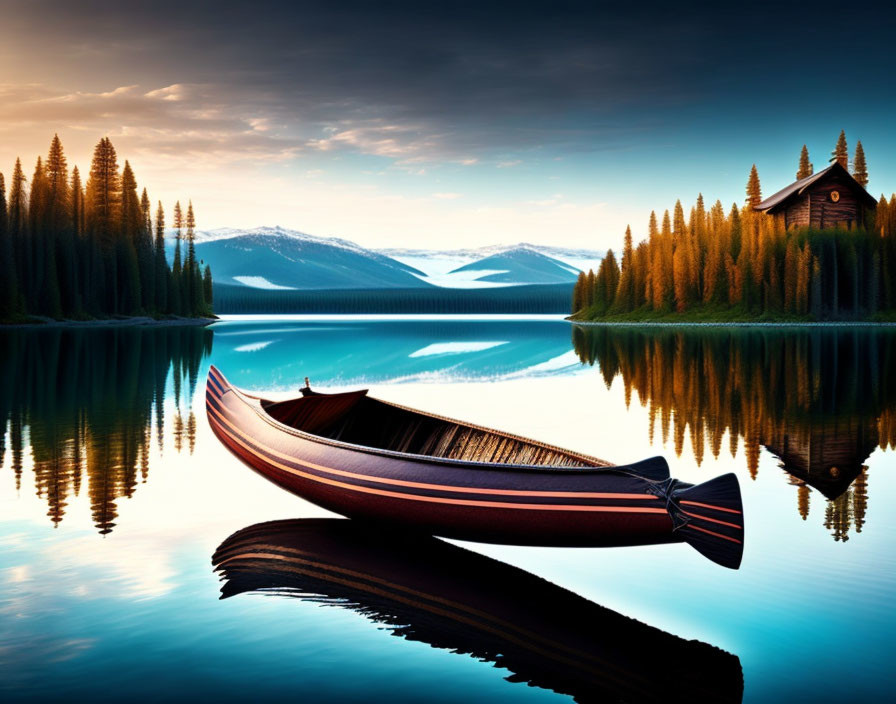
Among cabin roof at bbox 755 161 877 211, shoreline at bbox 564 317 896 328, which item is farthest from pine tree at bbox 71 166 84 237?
cabin roof at bbox 755 161 877 211

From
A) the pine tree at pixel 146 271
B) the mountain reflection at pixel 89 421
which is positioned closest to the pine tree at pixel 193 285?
the pine tree at pixel 146 271

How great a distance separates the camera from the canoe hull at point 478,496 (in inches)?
389

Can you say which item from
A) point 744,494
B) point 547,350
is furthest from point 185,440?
point 547,350

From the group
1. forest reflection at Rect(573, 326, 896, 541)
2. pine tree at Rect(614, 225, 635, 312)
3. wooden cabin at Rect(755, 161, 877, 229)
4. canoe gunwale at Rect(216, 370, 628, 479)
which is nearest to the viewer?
canoe gunwale at Rect(216, 370, 628, 479)

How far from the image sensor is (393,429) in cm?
1672

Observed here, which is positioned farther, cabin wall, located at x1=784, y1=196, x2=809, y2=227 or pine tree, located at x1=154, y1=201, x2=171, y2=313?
pine tree, located at x1=154, y1=201, x2=171, y2=313

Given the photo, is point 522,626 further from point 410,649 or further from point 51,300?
point 51,300

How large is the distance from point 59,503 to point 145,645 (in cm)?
716

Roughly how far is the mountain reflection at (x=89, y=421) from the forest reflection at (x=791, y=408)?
525 inches

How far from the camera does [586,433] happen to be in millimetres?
24016

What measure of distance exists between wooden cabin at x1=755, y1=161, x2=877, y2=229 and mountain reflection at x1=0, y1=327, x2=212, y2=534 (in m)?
115

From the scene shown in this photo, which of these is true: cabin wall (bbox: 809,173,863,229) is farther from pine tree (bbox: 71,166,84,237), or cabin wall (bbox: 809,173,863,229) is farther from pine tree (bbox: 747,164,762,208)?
pine tree (bbox: 71,166,84,237)

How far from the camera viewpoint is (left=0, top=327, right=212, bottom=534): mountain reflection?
1670cm

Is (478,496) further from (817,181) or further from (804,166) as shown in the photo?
(804,166)
